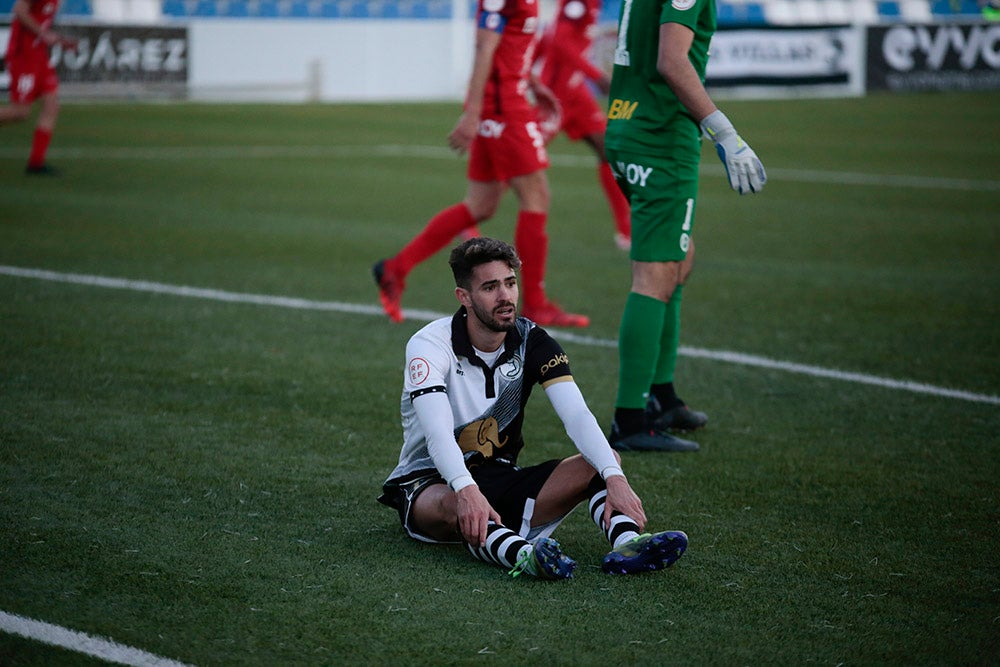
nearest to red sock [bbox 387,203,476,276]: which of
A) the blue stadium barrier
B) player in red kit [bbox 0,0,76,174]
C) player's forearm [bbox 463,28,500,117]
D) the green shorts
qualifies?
player's forearm [bbox 463,28,500,117]

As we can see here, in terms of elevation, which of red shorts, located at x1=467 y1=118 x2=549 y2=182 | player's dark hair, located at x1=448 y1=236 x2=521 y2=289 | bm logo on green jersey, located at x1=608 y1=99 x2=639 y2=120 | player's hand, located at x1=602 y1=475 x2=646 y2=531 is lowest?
player's hand, located at x1=602 y1=475 x2=646 y2=531

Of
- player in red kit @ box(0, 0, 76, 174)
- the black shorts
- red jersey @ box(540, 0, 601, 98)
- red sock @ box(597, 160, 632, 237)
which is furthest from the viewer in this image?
player in red kit @ box(0, 0, 76, 174)

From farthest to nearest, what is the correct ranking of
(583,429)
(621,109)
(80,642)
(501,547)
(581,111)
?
(581,111) → (621,109) → (583,429) → (501,547) → (80,642)

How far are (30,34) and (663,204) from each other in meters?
11.0

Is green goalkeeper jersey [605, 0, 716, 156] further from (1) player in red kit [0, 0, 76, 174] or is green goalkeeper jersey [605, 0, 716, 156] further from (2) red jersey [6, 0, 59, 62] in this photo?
(2) red jersey [6, 0, 59, 62]

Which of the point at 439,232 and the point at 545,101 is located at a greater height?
the point at 545,101

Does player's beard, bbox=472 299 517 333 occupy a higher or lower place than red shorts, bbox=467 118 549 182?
lower

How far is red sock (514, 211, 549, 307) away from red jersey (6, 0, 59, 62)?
854 cm

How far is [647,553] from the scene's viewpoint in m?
3.78

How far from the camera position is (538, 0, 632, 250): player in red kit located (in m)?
10.9

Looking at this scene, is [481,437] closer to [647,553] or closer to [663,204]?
[647,553]

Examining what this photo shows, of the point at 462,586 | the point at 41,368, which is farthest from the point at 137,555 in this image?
the point at 41,368

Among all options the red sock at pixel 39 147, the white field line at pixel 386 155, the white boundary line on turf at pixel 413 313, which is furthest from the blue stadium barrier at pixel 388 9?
the white boundary line on turf at pixel 413 313

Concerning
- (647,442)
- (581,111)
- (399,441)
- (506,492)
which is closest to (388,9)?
(581,111)
